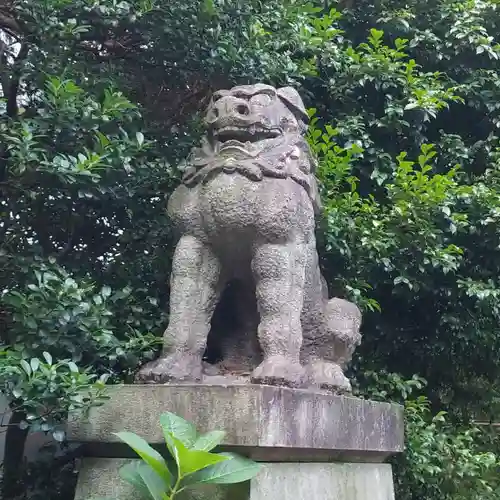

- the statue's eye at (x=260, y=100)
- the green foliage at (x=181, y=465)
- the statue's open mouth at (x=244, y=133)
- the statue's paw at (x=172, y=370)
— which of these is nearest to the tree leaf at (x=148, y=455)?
the green foliage at (x=181, y=465)

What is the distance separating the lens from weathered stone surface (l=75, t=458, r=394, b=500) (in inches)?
81.5

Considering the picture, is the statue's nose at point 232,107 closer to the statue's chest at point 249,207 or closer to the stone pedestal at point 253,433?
the statue's chest at point 249,207

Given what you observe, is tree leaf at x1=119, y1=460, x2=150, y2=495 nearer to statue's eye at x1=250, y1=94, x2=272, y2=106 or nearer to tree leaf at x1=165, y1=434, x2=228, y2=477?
tree leaf at x1=165, y1=434, x2=228, y2=477

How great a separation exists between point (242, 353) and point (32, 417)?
875mm

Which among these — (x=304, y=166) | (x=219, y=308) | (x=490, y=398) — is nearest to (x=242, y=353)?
(x=219, y=308)

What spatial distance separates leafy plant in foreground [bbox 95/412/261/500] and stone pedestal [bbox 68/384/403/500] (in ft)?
0.34

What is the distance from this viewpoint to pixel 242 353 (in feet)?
8.90

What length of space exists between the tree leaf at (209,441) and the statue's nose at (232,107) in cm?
116

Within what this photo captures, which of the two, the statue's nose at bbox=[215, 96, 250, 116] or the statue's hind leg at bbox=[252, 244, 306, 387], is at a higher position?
the statue's nose at bbox=[215, 96, 250, 116]

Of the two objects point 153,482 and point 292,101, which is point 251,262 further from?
point 153,482

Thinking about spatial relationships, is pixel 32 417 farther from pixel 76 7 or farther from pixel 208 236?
pixel 76 7

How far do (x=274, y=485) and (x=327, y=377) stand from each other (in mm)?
567

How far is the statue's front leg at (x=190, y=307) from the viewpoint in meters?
2.41

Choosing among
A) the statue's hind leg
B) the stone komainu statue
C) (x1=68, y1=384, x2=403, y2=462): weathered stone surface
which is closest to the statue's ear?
the stone komainu statue
